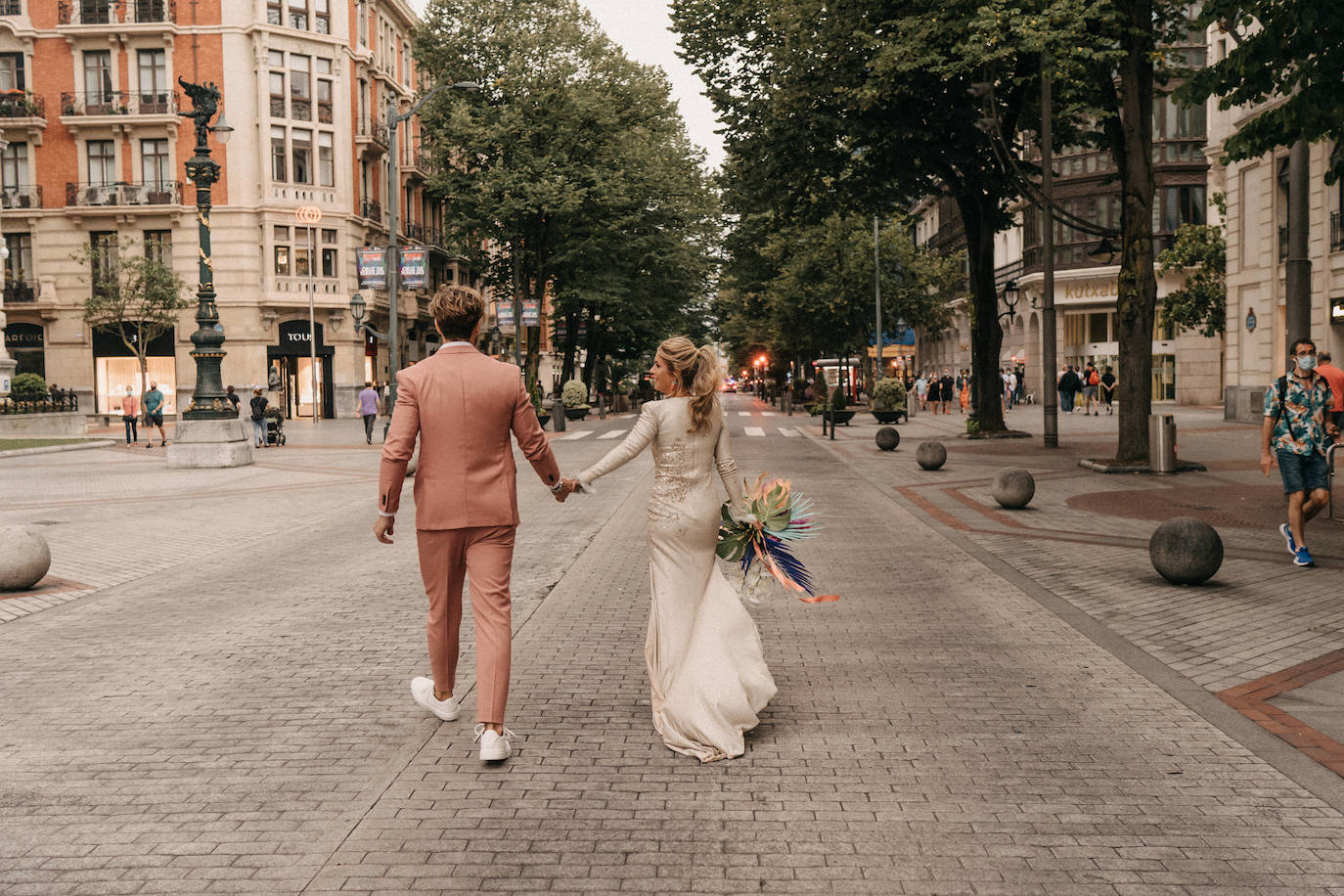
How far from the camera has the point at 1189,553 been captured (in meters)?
8.95

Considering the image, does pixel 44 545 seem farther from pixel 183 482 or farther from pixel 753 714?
pixel 183 482

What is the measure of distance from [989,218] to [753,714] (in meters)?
23.2

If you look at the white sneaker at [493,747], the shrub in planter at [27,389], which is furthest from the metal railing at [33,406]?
the white sneaker at [493,747]

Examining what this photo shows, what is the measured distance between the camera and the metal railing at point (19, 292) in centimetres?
4772

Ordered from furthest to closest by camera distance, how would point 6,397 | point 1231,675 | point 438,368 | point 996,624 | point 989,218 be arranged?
point 6,397
point 989,218
point 996,624
point 1231,675
point 438,368

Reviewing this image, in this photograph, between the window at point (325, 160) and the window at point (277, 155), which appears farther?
the window at point (325, 160)

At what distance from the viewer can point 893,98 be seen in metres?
22.9

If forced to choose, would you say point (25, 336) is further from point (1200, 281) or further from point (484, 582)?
point (484, 582)

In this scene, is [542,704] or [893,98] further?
[893,98]

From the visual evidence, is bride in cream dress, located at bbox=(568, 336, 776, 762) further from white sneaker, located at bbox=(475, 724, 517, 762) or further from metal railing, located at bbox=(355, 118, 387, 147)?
metal railing, located at bbox=(355, 118, 387, 147)

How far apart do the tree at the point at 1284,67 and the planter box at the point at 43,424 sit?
2891 cm

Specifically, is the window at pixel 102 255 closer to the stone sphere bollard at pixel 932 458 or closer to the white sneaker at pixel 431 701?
the stone sphere bollard at pixel 932 458

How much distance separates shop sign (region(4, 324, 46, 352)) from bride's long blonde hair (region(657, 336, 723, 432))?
5044 cm

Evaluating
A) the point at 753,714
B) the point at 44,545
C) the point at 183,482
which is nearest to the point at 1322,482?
the point at 753,714
